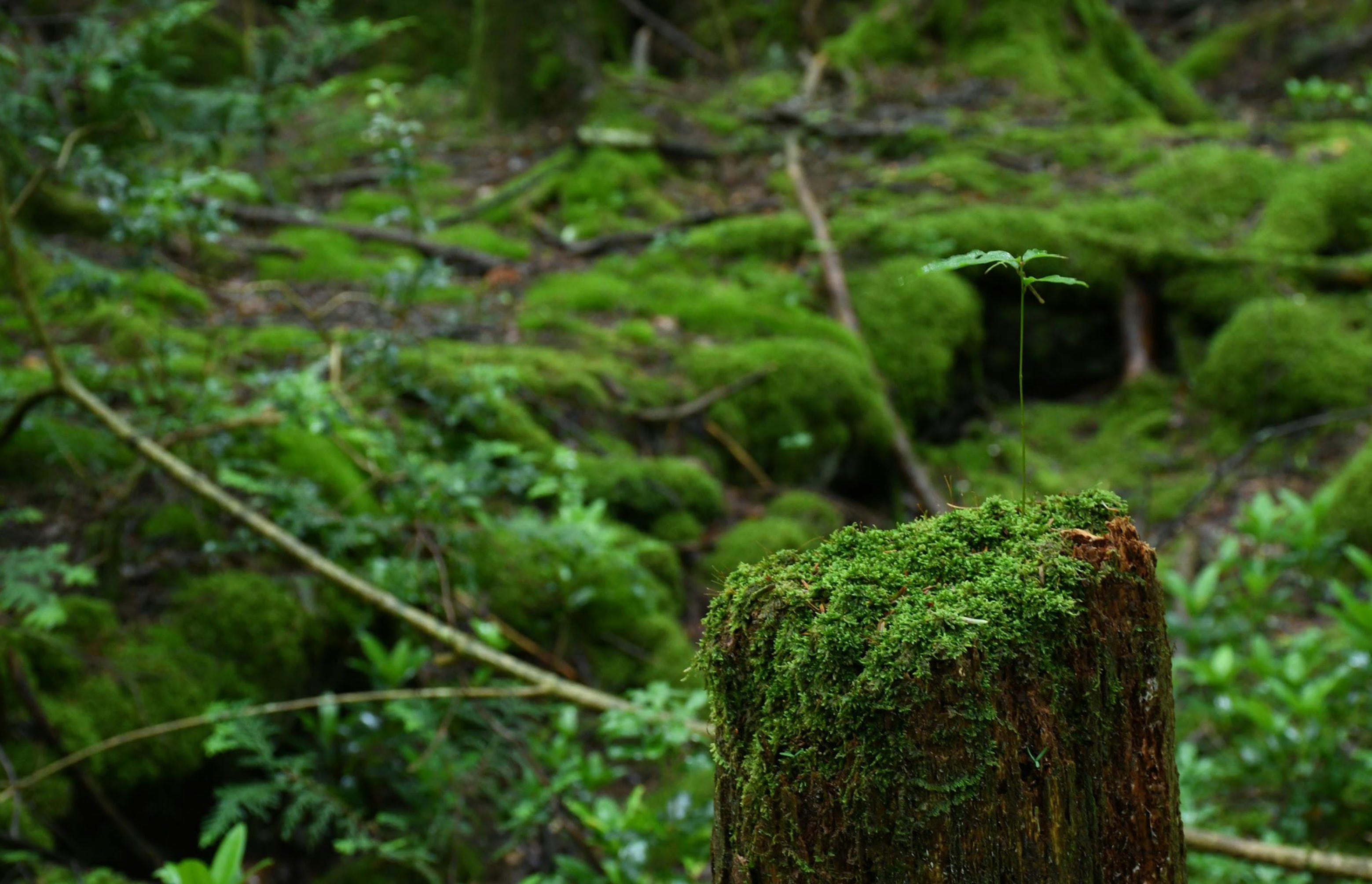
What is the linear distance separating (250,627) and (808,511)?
281 centimetres

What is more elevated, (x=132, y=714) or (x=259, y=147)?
(x=259, y=147)

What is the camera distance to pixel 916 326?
666cm

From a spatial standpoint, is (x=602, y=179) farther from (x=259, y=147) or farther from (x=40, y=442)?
(x=40, y=442)

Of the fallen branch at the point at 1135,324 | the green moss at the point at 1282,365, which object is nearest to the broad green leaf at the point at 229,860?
the green moss at the point at 1282,365

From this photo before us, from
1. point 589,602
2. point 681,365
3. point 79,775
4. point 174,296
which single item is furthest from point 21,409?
point 681,365

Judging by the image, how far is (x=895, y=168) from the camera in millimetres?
8742

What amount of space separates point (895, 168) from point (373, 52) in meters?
7.90

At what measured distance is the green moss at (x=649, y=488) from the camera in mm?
4852

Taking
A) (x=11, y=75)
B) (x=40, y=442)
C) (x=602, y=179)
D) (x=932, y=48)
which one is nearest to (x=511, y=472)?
(x=40, y=442)

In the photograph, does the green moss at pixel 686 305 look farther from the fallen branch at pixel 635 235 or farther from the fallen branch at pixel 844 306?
the fallen branch at pixel 635 235

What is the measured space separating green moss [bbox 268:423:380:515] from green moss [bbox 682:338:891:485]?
83.8 inches

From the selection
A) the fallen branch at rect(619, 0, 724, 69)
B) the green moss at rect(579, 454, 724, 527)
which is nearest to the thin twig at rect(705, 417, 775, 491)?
the green moss at rect(579, 454, 724, 527)

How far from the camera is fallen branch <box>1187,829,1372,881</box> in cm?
278

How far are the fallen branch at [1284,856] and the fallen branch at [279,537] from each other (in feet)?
5.02
